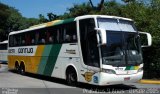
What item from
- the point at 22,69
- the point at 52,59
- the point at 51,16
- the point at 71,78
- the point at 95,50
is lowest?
the point at 71,78

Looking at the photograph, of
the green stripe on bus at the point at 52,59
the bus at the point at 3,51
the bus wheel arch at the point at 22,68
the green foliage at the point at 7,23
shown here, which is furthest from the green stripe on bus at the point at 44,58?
the green foliage at the point at 7,23

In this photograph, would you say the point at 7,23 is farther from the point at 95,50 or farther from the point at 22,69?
the point at 95,50

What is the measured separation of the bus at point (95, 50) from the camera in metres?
14.3

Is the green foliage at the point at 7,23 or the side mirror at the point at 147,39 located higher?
the green foliage at the point at 7,23

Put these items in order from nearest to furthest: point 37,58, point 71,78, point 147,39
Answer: point 71,78, point 147,39, point 37,58

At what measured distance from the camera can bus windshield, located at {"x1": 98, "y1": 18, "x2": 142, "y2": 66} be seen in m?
14.4

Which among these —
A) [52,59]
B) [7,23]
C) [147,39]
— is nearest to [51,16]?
[7,23]

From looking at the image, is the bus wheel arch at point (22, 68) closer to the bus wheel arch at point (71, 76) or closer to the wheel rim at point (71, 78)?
the bus wheel arch at point (71, 76)

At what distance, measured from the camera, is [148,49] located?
20734mm

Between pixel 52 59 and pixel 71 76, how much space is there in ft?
6.90

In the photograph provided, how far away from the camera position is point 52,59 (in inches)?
722

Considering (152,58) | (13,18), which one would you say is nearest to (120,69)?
(152,58)

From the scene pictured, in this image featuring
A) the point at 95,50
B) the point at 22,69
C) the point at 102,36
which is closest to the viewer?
the point at 102,36

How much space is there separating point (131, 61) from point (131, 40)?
3.13 feet
